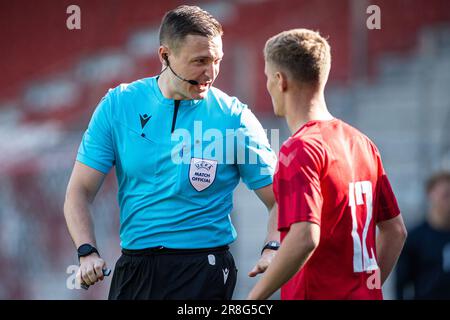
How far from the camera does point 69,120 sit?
378 inches

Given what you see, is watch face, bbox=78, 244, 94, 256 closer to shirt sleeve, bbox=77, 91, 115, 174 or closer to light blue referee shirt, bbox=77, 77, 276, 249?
light blue referee shirt, bbox=77, 77, 276, 249

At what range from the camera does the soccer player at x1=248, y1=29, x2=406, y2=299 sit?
9.39 ft

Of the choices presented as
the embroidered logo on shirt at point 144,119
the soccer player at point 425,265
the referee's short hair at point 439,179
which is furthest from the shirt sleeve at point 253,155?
the referee's short hair at point 439,179

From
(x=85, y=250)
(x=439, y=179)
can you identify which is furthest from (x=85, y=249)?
(x=439, y=179)

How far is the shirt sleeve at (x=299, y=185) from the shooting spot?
2859 millimetres

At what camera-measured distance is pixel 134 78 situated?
384 inches

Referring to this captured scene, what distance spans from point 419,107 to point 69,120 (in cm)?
375

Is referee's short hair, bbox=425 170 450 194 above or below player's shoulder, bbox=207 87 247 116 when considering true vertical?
below

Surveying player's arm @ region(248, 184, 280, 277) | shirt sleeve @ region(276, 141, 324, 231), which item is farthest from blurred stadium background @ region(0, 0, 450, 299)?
shirt sleeve @ region(276, 141, 324, 231)

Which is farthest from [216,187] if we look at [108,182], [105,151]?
[108,182]

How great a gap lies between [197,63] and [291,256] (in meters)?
1.21

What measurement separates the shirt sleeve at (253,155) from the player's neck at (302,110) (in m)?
0.65
